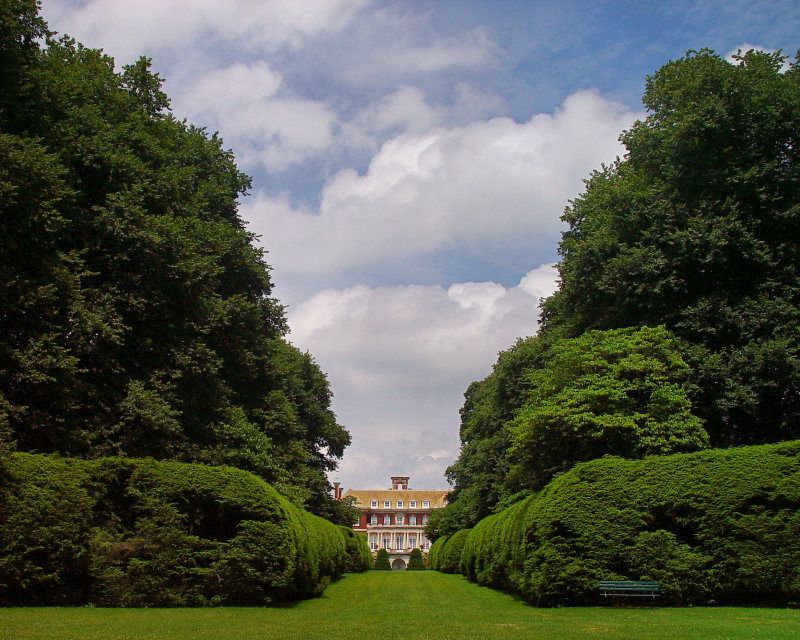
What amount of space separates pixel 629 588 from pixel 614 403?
7838mm

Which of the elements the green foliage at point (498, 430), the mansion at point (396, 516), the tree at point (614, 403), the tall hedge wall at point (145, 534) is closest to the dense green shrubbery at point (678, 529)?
the tree at point (614, 403)

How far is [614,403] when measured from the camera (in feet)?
74.5

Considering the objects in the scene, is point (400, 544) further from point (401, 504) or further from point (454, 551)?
point (454, 551)

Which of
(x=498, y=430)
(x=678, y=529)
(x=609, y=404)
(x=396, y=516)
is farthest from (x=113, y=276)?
(x=396, y=516)

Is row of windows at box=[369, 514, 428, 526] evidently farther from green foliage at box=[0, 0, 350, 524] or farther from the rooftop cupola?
green foliage at box=[0, 0, 350, 524]

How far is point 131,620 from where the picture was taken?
1225cm

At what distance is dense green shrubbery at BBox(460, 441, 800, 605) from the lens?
1520 centimetres

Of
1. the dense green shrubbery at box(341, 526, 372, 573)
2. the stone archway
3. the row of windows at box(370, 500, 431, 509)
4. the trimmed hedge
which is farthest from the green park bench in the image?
the row of windows at box(370, 500, 431, 509)

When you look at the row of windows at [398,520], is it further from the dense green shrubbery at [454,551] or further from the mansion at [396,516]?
the dense green shrubbery at [454,551]

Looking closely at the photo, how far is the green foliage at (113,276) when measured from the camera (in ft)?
56.1

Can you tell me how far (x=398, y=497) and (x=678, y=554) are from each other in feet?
398

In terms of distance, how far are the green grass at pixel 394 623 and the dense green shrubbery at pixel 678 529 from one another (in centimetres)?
84

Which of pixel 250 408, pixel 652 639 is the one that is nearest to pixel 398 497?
pixel 250 408

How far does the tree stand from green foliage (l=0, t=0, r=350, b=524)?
10.7 meters
